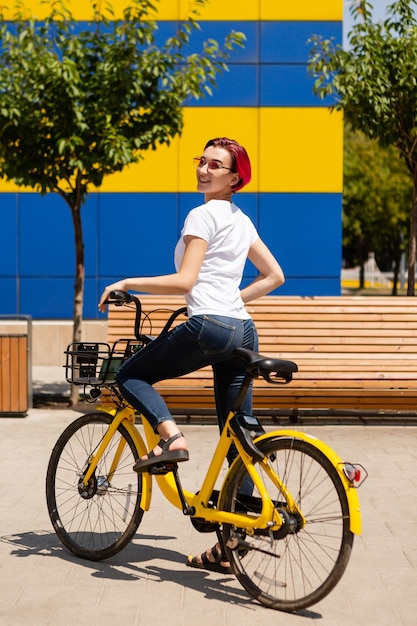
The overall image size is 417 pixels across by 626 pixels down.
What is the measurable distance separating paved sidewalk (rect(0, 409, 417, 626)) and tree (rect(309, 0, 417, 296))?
5310 millimetres

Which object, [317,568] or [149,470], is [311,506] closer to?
[317,568]

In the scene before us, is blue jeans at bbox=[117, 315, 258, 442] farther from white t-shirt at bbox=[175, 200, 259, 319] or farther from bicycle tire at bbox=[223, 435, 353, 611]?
bicycle tire at bbox=[223, 435, 353, 611]

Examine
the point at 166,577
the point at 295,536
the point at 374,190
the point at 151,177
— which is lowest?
the point at 166,577

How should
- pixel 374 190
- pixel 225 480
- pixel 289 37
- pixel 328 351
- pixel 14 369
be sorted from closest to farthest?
1. pixel 225 480
2. pixel 328 351
3. pixel 14 369
4. pixel 289 37
5. pixel 374 190

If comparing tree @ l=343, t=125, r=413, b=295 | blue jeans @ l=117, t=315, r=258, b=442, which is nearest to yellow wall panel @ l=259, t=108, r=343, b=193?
blue jeans @ l=117, t=315, r=258, b=442

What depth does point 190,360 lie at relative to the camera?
462 cm

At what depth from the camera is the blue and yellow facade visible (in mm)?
16328

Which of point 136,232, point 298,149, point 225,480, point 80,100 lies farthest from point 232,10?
point 225,480

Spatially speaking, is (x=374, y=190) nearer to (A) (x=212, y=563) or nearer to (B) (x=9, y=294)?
(B) (x=9, y=294)

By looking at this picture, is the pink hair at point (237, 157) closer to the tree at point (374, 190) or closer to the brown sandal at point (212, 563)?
the brown sandal at point (212, 563)

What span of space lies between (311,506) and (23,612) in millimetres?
1248

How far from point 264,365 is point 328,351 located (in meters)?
5.30

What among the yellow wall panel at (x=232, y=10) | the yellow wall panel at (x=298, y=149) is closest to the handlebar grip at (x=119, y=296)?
the yellow wall panel at (x=298, y=149)

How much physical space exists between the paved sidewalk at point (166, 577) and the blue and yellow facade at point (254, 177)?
9.31m
